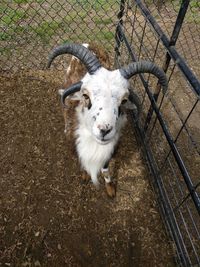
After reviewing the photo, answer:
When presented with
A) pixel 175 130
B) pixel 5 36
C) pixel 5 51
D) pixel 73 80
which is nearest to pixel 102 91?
pixel 73 80

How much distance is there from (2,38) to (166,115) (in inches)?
138

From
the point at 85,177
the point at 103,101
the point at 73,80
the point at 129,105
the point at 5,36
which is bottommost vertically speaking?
the point at 85,177

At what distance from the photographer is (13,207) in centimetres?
409

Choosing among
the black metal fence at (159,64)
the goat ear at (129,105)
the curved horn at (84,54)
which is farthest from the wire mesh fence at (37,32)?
the goat ear at (129,105)

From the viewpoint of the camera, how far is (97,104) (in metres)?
3.20

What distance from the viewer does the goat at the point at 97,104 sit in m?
3.18

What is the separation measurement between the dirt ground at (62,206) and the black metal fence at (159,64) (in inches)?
11.3

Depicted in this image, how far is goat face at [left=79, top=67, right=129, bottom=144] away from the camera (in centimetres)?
312

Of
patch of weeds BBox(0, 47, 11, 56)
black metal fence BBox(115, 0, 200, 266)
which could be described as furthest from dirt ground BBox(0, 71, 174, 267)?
patch of weeds BBox(0, 47, 11, 56)

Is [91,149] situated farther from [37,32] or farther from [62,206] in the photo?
[37,32]

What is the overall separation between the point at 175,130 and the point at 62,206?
225 centimetres

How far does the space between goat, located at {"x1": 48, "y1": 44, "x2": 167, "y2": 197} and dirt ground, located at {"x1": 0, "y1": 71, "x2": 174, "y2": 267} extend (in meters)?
0.31

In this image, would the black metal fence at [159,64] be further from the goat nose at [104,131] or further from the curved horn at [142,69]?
the goat nose at [104,131]

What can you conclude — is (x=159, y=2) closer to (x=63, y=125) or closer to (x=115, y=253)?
(x=63, y=125)
